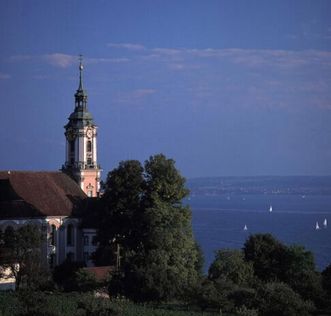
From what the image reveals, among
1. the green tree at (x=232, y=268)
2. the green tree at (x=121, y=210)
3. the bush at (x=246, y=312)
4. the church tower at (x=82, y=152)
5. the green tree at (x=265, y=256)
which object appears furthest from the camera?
the church tower at (x=82, y=152)

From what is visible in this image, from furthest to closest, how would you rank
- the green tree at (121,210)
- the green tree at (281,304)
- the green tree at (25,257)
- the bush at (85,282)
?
the green tree at (121,210) < the green tree at (25,257) < the bush at (85,282) < the green tree at (281,304)

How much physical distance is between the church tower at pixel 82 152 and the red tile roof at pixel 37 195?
8.65ft

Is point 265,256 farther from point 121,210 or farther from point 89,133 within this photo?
point 89,133

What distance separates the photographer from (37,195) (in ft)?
225

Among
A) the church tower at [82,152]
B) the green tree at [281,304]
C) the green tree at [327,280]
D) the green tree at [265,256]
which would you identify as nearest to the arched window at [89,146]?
the church tower at [82,152]

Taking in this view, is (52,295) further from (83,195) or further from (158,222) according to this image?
(83,195)

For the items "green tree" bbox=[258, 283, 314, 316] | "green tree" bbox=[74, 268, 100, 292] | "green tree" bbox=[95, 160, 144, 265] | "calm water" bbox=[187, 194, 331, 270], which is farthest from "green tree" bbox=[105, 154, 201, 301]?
"calm water" bbox=[187, 194, 331, 270]

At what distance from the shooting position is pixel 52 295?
51.7 meters

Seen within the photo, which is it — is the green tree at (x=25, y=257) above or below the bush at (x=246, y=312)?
above

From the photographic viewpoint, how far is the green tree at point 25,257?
188ft

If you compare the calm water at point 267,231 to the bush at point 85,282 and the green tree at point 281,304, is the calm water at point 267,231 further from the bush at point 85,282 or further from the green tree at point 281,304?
the green tree at point 281,304

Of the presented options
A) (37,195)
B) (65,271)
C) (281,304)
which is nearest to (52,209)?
(37,195)

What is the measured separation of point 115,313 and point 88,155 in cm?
3702

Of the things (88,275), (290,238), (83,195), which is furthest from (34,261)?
(290,238)
